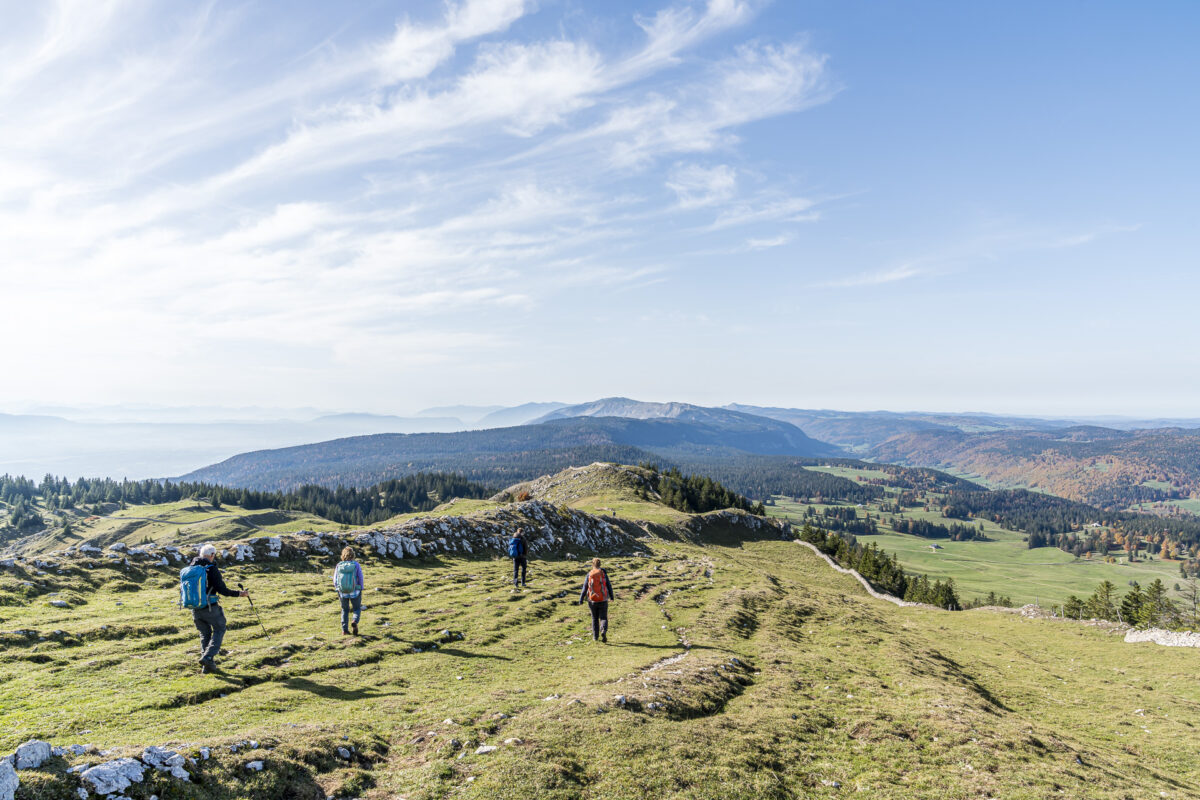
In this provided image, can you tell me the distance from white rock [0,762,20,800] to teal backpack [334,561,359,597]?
45.8ft

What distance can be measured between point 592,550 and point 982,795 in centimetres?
4339

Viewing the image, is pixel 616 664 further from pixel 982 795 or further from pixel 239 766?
pixel 239 766

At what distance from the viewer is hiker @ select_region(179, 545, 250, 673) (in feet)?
57.2

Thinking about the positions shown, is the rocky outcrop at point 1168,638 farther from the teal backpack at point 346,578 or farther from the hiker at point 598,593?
the teal backpack at point 346,578

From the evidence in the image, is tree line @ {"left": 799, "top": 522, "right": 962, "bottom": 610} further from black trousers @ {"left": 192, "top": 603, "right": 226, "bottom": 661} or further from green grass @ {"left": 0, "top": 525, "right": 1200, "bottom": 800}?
black trousers @ {"left": 192, "top": 603, "right": 226, "bottom": 661}

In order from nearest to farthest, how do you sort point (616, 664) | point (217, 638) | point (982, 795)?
1. point (982, 795)
2. point (217, 638)
3. point (616, 664)

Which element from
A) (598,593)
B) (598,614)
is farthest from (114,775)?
(598,614)

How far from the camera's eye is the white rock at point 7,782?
798cm

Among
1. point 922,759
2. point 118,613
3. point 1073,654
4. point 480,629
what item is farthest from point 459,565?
point 1073,654

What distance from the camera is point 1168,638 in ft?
136

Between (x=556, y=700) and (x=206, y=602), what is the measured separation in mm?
12246

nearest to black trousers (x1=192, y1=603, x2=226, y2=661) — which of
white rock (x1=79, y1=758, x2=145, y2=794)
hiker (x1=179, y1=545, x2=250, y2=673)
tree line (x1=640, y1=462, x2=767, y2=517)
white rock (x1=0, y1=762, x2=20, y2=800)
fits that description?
hiker (x1=179, y1=545, x2=250, y2=673)

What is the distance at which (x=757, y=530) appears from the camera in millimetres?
106062

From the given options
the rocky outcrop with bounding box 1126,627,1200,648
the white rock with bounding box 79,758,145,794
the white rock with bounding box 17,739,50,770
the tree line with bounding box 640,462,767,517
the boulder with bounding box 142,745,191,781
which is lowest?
the tree line with bounding box 640,462,767,517
